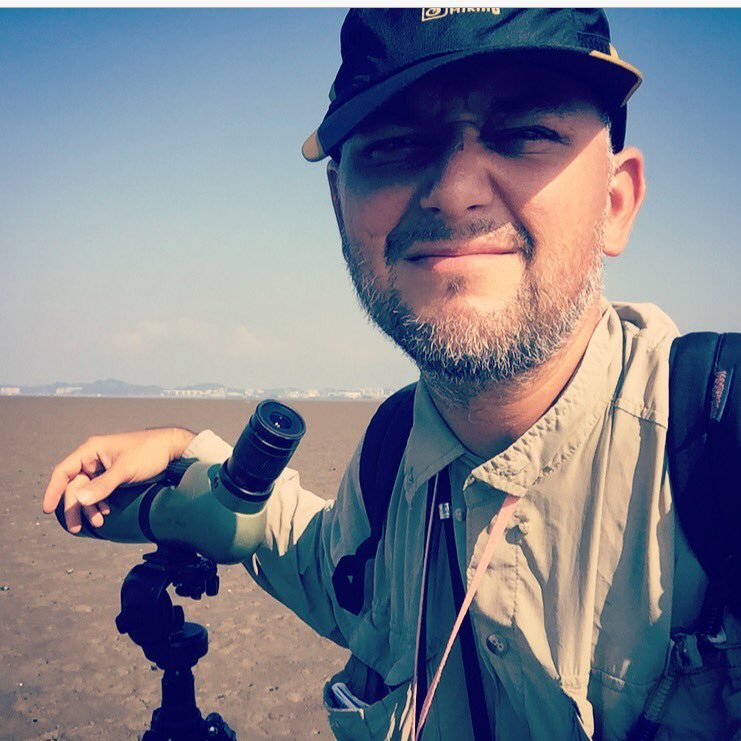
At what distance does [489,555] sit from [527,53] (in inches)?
54.1

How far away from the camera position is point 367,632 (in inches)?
92.2

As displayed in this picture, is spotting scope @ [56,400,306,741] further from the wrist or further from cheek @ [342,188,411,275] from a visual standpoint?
cheek @ [342,188,411,275]

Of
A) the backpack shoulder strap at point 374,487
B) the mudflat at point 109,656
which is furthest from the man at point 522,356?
the mudflat at point 109,656

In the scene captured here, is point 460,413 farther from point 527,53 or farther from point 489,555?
point 527,53

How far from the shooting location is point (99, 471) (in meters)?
2.47

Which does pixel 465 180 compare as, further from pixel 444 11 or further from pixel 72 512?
pixel 72 512

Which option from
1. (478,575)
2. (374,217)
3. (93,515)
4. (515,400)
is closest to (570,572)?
(478,575)

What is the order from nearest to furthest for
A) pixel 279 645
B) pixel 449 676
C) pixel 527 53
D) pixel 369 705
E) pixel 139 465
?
pixel 527 53
pixel 449 676
pixel 369 705
pixel 139 465
pixel 279 645

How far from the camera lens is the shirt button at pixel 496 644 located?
1.84 m

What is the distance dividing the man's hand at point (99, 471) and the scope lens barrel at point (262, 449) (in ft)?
1.28

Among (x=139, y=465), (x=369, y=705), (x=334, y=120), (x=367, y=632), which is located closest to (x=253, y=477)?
(x=139, y=465)

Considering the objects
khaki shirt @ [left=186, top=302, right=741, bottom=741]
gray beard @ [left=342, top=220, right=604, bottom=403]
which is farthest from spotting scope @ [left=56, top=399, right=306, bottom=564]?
gray beard @ [left=342, top=220, right=604, bottom=403]

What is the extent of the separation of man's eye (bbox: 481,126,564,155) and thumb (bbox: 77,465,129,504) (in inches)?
67.2

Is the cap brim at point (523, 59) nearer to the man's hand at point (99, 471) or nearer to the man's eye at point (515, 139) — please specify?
the man's eye at point (515, 139)
